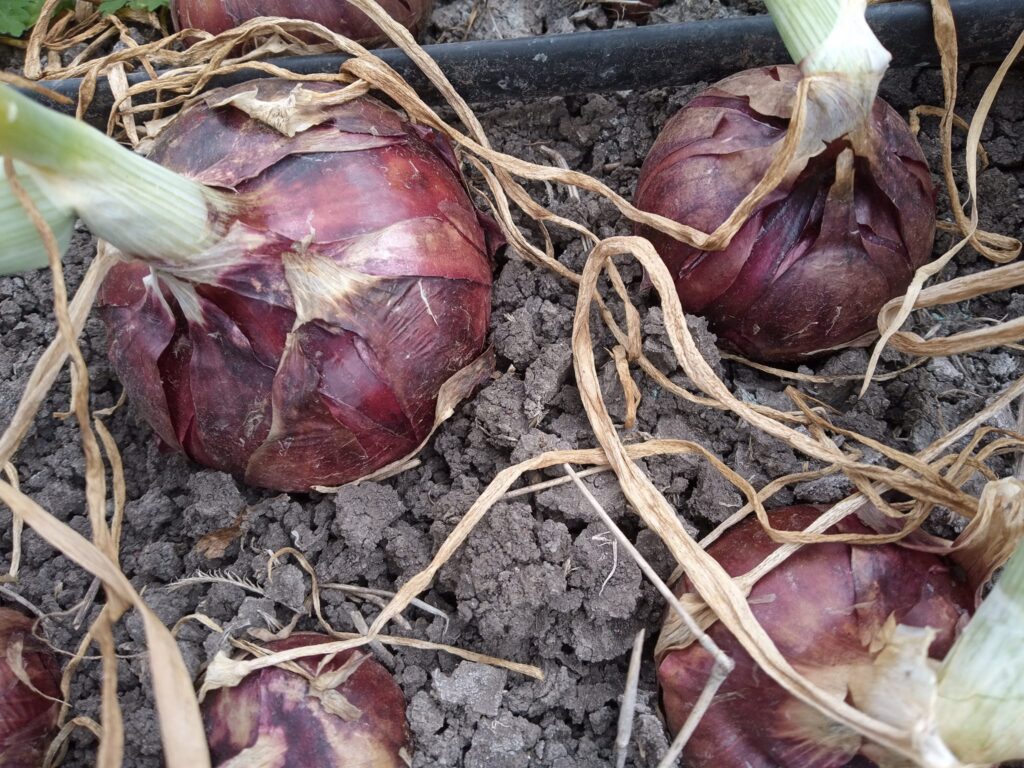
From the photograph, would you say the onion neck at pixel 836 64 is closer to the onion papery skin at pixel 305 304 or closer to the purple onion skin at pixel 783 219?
the purple onion skin at pixel 783 219

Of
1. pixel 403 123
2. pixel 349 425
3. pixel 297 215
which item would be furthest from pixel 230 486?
pixel 403 123

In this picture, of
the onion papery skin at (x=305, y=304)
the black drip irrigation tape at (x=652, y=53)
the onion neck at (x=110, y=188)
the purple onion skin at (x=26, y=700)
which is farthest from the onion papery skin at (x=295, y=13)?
the purple onion skin at (x=26, y=700)

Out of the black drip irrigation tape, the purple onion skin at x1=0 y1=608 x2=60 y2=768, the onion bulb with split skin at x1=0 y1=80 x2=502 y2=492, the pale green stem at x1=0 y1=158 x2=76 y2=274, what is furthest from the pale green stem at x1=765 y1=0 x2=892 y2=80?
the purple onion skin at x1=0 y1=608 x2=60 y2=768

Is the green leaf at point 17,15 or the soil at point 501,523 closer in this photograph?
the soil at point 501,523

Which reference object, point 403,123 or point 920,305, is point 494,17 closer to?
point 403,123

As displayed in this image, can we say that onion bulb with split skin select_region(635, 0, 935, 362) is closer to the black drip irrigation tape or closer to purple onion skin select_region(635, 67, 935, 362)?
purple onion skin select_region(635, 67, 935, 362)
